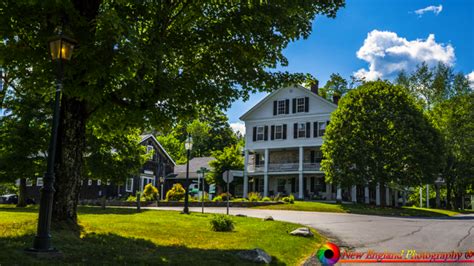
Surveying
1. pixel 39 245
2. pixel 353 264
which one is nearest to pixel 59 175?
pixel 39 245

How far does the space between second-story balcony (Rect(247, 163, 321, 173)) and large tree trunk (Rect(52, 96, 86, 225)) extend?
3473 cm

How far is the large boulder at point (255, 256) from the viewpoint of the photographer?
30.8 ft

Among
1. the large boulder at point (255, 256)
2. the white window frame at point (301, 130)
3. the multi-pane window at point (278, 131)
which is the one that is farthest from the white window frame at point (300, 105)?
the large boulder at point (255, 256)

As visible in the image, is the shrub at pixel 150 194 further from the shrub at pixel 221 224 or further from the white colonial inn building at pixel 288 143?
the shrub at pixel 221 224

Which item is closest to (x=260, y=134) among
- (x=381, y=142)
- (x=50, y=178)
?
(x=381, y=142)

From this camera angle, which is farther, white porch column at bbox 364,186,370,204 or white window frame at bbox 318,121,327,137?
white window frame at bbox 318,121,327,137

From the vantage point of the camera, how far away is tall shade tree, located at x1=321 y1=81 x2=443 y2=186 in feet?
110

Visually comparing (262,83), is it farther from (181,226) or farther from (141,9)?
(181,226)

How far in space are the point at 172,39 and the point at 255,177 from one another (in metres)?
38.9

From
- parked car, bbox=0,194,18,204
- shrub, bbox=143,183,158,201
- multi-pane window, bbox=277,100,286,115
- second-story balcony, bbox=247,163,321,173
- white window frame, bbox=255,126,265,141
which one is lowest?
parked car, bbox=0,194,18,204

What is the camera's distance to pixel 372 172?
3394 cm

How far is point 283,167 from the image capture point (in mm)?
46000

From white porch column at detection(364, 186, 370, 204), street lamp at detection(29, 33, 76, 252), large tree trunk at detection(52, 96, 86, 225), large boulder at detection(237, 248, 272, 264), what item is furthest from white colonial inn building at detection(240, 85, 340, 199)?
street lamp at detection(29, 33, 76, 252)

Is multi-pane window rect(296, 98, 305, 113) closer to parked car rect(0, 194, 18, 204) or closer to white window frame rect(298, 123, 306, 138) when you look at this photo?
white window frame rect(298, 123, 306, 138)
